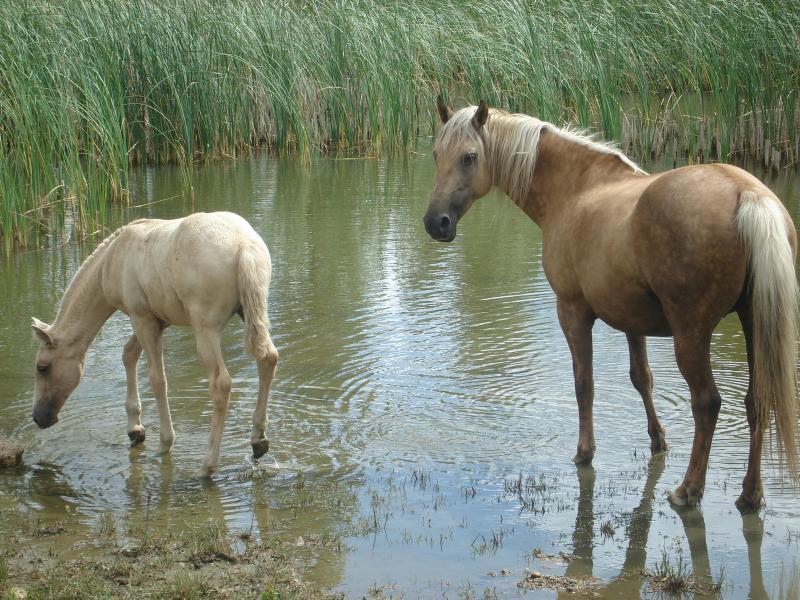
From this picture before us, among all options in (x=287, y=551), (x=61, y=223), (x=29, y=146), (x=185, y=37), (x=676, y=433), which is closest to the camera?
(x=287, y=551)

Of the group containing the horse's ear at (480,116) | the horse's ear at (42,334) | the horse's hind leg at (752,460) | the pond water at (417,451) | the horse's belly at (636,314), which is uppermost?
the horse's ear at (480,116)

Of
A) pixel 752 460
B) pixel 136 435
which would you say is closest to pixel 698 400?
pixel 752 460

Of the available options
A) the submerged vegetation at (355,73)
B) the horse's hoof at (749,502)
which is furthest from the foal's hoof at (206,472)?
the submerged vegetation at (355,73)

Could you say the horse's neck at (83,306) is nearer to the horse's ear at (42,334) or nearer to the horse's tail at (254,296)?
the horse's ear at (42,334)

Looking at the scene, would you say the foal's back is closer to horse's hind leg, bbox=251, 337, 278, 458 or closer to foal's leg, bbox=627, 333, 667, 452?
horse's hind leg, bbox=251, 337, 278, 458

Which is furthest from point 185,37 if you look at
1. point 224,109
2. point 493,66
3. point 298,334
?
point 298,334

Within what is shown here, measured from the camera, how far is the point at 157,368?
5.33m

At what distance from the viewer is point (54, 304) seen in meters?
8.30

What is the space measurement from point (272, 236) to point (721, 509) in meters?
7.24

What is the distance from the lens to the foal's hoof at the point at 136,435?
216 inches

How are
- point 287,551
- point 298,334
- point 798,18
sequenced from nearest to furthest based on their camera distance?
point 287,551, point 298,334, point 798,18

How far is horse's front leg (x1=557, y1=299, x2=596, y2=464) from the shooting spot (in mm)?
4949

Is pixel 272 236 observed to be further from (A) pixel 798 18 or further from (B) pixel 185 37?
(A) pixel 798 18

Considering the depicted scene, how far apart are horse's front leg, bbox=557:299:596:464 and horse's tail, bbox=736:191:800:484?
3.07 ft
